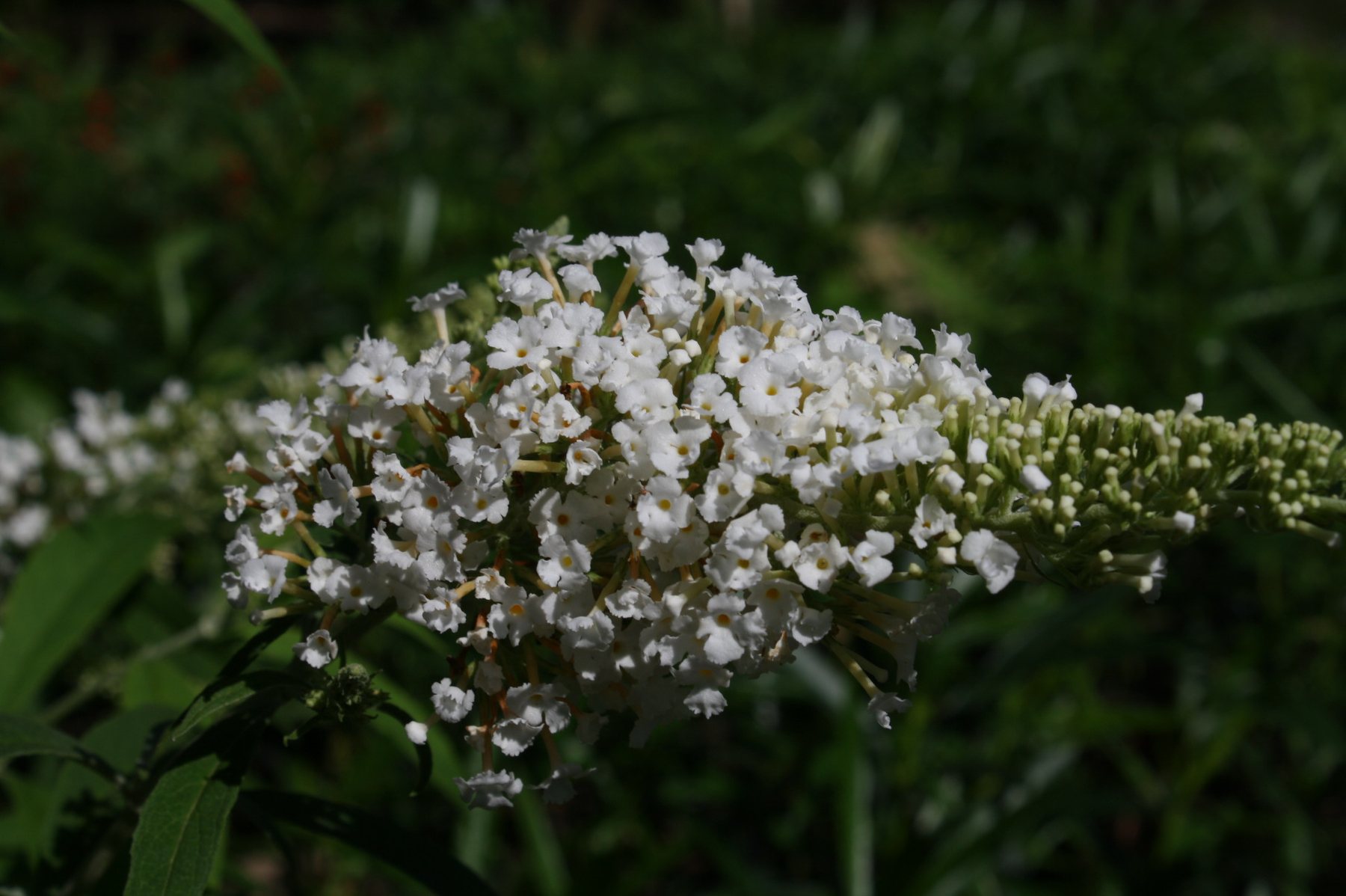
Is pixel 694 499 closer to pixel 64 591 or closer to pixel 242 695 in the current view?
pixel 242 695

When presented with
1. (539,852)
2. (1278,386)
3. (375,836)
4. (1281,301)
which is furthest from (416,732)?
(1281,301)

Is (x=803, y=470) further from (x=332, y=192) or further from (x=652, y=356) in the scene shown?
(x=332, y=192)

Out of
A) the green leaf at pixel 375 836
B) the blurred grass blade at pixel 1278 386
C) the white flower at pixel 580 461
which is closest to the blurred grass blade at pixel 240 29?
the white flower at pixel 580 461

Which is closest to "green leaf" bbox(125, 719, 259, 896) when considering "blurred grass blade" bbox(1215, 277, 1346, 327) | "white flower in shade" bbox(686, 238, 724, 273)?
"white flower in shade" bbox(686, 238, 724, 273)

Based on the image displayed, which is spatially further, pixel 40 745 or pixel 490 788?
pixel 40 745

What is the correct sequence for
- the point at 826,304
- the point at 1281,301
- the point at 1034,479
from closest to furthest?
1. the point at 1034,479
2. the point at 826,304
3. the point at 1281,301

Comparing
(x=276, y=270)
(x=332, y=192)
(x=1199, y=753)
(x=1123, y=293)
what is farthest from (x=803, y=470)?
(x=332, y=192)

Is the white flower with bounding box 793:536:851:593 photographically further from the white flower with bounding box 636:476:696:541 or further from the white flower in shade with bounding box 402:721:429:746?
the white flower in shade with bounding box 402:721:429:746
